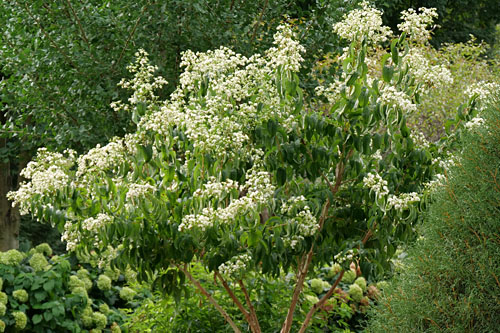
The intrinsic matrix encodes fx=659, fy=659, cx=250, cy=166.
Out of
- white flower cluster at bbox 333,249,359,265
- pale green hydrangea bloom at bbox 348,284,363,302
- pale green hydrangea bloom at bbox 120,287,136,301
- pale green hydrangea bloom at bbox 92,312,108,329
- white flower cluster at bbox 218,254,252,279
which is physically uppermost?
white flower cluster at bbox 218,254,252,279

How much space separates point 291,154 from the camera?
154 inches

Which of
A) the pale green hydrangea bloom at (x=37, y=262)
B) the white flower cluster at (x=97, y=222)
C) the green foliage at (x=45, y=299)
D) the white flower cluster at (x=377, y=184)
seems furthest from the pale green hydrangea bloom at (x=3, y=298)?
the white flower cluster at (x=377, y=184)

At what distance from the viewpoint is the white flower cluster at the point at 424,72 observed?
155 inches

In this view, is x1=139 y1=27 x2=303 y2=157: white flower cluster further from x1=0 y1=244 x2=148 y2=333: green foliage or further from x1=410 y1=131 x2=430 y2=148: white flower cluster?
x1=0 y1=244 x2=148 y2=333: green foliage

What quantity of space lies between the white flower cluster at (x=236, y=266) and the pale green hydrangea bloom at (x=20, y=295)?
10.3 feet

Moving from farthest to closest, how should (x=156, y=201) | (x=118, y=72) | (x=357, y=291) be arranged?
1. (x=357, y=291)
2. (x=118, y=72)
3. (x=156, y=201)

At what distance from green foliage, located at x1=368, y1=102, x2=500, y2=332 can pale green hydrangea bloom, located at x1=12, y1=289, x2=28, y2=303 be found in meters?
4.24

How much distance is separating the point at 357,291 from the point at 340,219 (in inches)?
124

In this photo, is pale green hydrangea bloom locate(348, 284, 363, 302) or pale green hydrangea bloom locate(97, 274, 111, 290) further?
pale green hydrangea bloom locate(348, 284, 363, 302)

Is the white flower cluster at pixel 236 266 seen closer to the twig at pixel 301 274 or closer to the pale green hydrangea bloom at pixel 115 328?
the twig at pixel 301 274

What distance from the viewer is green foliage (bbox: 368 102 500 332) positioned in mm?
2807

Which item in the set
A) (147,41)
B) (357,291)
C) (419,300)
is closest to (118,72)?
(147,41)

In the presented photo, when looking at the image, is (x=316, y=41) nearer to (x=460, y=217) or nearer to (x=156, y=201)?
(x=156, y=201)

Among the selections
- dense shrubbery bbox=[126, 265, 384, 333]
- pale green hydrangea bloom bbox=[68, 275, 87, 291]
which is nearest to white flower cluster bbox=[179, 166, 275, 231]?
dense shrubbery bbox=[126, 265, 384, 333]
